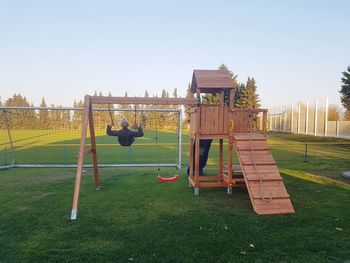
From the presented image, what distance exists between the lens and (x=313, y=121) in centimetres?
3722

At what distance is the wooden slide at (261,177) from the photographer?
616 cm

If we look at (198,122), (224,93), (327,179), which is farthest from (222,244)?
(327,179)

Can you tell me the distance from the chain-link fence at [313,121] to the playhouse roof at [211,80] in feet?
91.9

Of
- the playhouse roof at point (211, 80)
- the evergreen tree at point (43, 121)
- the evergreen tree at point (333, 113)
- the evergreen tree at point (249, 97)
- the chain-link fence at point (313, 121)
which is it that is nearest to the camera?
the playhouse roof at point (211, 80)

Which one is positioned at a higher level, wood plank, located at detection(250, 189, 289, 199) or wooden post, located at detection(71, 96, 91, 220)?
wooden post, located at detection(71, 96, 91, 220)

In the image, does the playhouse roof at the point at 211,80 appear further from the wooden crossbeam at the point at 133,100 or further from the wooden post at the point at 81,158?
the wooden post at the point at 81,158

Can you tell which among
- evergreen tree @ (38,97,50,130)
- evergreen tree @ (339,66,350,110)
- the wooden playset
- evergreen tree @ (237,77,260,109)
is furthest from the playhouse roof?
evergreen tree @ (237,77,260,109)

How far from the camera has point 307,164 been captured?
1308 centimetres

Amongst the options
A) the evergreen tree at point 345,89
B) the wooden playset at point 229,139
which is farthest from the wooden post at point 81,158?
the evergreen tree at point 345,89

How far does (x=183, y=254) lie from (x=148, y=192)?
12.6 feet

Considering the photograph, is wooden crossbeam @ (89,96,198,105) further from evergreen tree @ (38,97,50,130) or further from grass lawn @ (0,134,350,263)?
evergreen tree @ (38,97,50,130)

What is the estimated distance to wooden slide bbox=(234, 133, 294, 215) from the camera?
242 inches

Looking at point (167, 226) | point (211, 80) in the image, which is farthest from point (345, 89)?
point (167, 226)

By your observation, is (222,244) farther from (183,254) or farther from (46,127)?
(46,127)
